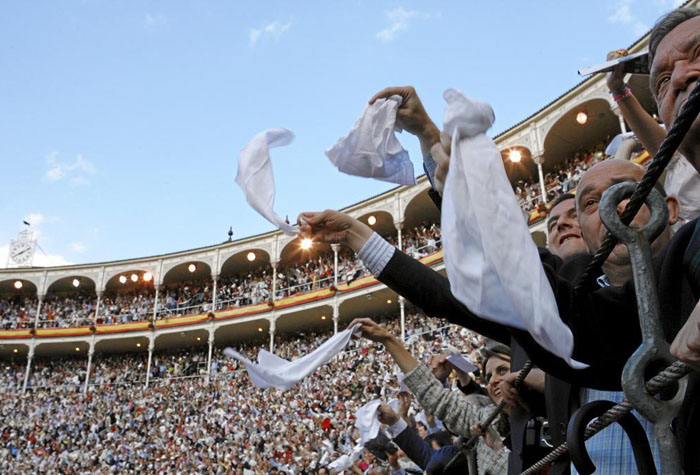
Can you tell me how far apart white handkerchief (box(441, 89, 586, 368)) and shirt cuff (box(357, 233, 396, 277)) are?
0.73 meters

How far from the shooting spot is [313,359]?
2486 mm

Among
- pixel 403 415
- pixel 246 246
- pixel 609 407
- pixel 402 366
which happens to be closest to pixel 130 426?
pixel 246 246

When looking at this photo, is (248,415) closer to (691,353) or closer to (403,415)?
(403,415)

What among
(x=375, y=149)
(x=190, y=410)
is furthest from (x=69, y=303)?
(x=375, y=149)

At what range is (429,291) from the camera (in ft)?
6.19

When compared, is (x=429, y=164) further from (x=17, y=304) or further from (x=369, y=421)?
(x=17, y=304)

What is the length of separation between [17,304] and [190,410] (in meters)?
17.8

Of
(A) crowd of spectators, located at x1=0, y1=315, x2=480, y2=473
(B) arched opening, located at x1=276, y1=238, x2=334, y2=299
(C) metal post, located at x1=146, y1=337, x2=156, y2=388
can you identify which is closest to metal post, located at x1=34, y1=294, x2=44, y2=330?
(A) crowd of spectators, located at x1=0, y1=315, x2=480, y2=473

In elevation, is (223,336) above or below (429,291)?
above

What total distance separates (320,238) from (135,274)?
3493cm

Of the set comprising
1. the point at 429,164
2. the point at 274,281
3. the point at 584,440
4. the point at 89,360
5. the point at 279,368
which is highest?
the point at 274,281

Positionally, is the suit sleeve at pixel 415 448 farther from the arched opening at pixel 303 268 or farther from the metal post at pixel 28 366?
the metal post at pixel 28 366

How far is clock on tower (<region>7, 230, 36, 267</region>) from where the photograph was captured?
39.1 meters

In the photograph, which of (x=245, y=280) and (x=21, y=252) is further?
(x=21, y=252)
